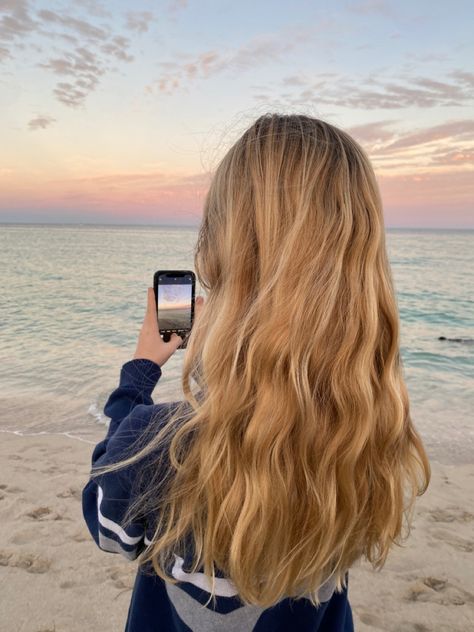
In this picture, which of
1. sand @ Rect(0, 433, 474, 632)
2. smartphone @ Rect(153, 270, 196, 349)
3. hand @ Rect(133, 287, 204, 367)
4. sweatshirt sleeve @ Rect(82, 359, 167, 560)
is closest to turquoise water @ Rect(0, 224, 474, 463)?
smartphone @ Rect(153, 270, 196, 349)

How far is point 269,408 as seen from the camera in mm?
1175

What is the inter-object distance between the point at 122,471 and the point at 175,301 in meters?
0.73

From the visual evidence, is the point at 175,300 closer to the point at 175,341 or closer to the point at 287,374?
the point at 175,341

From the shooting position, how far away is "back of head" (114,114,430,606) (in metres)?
1.18

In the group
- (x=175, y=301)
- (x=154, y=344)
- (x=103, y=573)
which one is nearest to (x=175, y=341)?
(x=154, y=344)

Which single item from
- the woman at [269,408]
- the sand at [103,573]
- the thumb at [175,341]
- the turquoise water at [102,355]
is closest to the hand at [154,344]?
the thumb at [175,341]

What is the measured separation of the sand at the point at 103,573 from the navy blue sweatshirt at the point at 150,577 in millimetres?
1945

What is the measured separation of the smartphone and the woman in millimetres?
355

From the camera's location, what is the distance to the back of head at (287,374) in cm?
118

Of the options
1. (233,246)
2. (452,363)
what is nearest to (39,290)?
(452,363)

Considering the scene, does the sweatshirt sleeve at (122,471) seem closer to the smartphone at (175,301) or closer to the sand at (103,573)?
the smartphone at (175,301)

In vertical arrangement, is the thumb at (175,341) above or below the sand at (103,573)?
above

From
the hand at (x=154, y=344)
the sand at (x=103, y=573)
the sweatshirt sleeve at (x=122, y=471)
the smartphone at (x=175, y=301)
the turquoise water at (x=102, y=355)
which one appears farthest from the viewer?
the turquoise water at (x=102, y=355)

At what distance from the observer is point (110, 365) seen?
10.4 m
